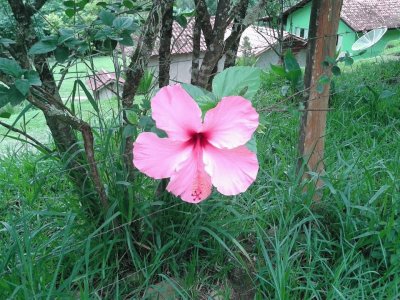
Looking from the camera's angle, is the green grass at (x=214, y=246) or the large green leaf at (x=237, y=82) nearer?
the large green leaf at (x=237, y=82)

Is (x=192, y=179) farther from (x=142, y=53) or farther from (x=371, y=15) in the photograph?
(x=371, y=15)

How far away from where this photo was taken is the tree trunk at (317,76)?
5.19 feet

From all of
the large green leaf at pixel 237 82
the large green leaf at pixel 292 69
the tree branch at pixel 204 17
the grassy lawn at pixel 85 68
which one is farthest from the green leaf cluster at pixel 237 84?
the large green leaf at pixel 292 69

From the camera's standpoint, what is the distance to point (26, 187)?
2.12m

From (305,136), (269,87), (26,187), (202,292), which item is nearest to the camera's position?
(202,292)

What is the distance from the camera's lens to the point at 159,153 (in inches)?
25.6

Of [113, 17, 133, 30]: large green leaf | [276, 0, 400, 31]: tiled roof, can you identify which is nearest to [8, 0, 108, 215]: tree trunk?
[113, 17, 133, 30]: large green leaf

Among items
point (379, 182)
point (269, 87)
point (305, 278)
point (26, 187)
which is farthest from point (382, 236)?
point (269, 87)

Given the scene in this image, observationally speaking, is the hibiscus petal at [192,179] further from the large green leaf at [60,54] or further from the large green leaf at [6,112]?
the large green leaf at [6,112]

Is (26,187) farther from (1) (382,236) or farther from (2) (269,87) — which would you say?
(2) (269,87)

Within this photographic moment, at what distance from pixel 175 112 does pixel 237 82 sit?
0.17 metres

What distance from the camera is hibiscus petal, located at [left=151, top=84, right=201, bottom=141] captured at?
61 centimetres

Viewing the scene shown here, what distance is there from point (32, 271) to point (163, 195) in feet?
1.53

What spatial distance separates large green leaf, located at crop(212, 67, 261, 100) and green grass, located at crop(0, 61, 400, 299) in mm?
645
